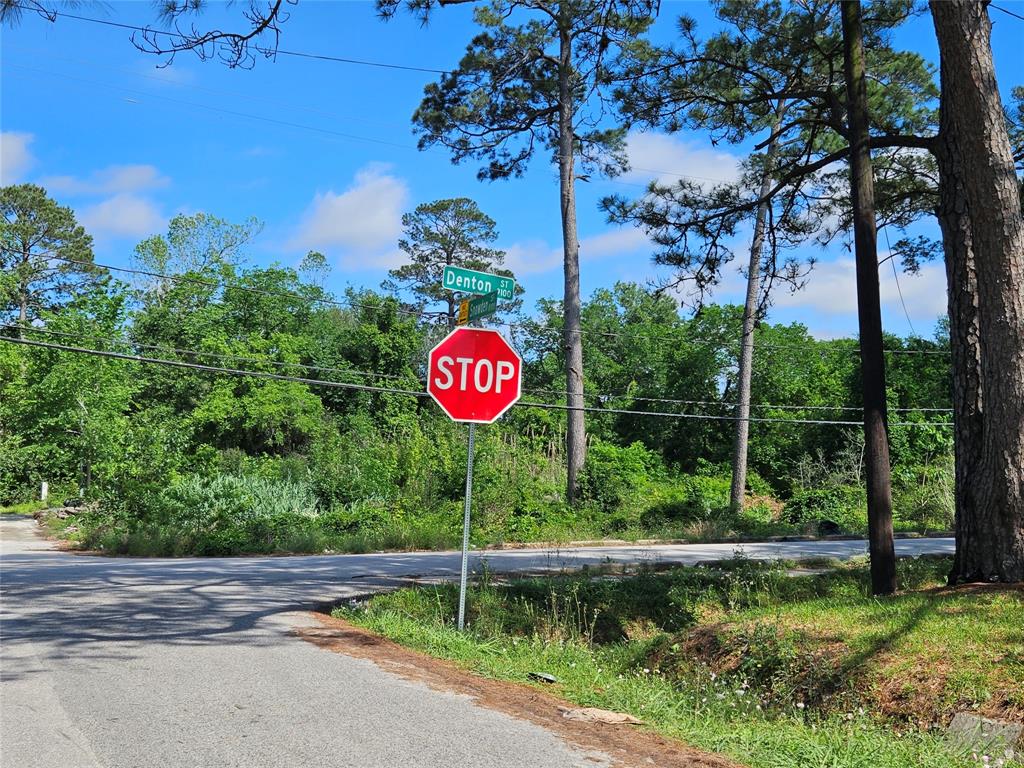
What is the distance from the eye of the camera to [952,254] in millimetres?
9367

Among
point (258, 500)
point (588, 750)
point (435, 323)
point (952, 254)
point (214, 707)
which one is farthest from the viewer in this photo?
point (435, 323)

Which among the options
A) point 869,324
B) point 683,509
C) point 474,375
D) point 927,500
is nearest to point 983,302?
point 869,324

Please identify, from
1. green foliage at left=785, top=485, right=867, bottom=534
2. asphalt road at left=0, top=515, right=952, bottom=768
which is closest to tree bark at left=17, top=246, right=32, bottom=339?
green foliage at left=785, top=485, right=867, bottom=534

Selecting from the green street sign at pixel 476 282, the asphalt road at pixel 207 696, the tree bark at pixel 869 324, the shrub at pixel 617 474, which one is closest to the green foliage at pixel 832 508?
the shrub at pixel 617 474

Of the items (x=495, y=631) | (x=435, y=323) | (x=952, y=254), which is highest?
(x=435, y=323)

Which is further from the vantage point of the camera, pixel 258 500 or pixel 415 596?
pixel 258 500

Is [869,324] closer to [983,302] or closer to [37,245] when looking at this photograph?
[983,302]

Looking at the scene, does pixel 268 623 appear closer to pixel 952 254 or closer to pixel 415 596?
pixel 415 596

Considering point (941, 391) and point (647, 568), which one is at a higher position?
point (941, 391)

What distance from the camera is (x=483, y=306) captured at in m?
8.64

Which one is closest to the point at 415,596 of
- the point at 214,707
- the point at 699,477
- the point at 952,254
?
the point at 214,707

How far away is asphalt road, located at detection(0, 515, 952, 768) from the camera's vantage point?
4570 mm

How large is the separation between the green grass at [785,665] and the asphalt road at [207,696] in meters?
1.12

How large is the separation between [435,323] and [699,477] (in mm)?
16858
